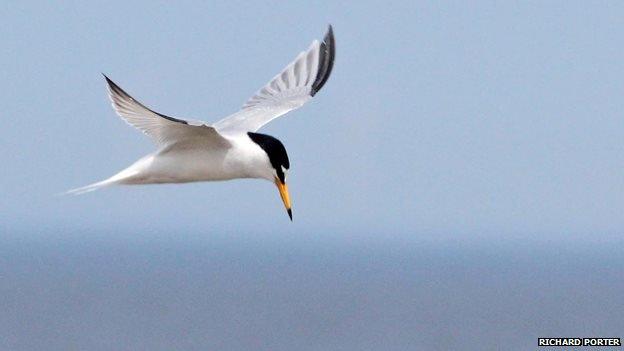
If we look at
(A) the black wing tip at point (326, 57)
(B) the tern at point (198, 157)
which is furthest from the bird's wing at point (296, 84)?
(B) the tern at point (198, 157)

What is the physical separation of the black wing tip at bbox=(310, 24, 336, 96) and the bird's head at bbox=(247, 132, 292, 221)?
2437 mm

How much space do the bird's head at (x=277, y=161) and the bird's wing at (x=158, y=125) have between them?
0.32 meters

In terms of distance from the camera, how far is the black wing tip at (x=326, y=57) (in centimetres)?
1516

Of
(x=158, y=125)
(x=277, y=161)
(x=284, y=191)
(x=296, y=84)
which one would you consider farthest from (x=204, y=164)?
(x=296, y=84)

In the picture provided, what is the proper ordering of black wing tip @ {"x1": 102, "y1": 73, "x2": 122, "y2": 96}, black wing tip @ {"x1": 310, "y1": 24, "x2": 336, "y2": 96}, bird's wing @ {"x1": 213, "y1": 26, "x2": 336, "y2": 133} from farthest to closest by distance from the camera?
1. black wing tip @ {"x1": 310, "y1": 24, "x2": 336, "y2": 96}
2. bird's wing @ {"x1": 213, "y1": 26, "x2": 336, "y2": 133}
3. black wing tip @ {"x1": 102, "y1": 73, "x2": 122, "y2": 96}

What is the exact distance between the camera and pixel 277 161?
497 inches

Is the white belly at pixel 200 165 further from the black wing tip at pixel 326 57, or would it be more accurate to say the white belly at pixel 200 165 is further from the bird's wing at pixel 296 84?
the black wing tip at pixel 326 57

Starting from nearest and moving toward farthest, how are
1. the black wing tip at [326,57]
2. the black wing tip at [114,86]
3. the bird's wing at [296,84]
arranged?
the black wing tip at [114,86]
the bird's wing at [296,84]
the black wing tip at [326,57]

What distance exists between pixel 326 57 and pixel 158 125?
3.09 m

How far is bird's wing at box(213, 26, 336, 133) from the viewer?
14641 millimetres

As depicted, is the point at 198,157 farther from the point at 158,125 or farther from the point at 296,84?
the point at 296,84

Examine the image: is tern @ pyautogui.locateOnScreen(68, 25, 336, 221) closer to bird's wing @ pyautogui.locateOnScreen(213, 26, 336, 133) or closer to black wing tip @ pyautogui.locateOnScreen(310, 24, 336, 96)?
bird's wing @ pyautogui.locateOnScreen(213, 26, 336, 133)

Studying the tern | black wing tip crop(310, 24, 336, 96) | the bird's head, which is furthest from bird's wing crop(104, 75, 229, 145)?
black wing tip crop(310, 24, 336, 96)

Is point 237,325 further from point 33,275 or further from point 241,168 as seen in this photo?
point 33,275
